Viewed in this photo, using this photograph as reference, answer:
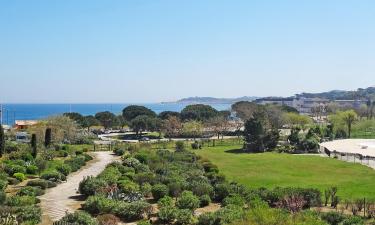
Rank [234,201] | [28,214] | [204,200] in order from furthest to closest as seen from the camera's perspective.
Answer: [204,200] → [234,201] → [28,214]

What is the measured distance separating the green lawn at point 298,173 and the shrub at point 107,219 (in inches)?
629

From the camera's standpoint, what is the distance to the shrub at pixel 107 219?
2109 cm

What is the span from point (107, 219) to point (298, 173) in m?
25.1

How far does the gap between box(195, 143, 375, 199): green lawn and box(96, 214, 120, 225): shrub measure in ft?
52.4

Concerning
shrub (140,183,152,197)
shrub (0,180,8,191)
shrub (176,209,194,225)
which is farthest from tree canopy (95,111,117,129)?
shrub (176,209,194,225)

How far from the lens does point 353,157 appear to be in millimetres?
56438

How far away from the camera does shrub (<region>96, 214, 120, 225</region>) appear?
21.1 metres

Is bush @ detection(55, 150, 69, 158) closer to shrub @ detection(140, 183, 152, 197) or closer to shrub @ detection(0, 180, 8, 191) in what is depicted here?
shrub @ detection(0, 180, 8, 191)

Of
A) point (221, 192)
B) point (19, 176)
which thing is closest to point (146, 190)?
point (221, 192)

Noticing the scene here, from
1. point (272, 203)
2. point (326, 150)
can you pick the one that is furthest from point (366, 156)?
point (272, 203)

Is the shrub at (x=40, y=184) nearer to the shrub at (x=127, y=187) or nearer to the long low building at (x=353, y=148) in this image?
the shrub at (x=127, y=187)

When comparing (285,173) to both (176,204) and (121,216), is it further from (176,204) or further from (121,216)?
(121,216)

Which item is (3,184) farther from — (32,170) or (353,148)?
(353,148)

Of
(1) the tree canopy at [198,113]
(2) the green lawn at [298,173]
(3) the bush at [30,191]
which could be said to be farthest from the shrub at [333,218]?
(1) the tree canopy at [198,113]
